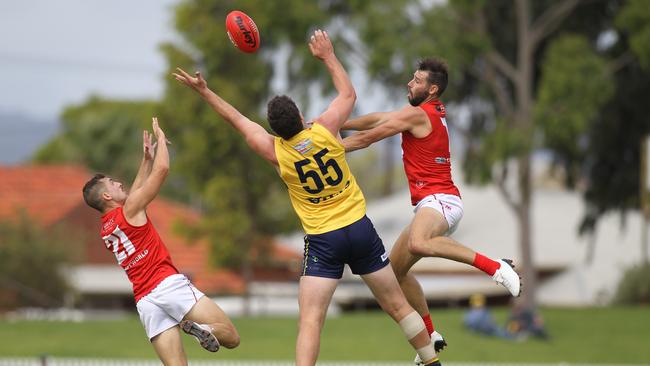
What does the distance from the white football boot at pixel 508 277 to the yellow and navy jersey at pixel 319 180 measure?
56.5 inches

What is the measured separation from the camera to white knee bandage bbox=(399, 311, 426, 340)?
11453 millimetres

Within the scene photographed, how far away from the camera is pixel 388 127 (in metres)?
11.4

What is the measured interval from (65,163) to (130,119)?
5.95m

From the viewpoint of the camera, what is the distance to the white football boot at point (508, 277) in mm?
11195

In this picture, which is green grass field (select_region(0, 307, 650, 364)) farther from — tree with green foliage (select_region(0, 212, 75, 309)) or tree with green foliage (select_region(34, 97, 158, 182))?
tree with green foliage (select_region(34, 97, 158, 182))

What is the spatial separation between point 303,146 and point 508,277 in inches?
92.3

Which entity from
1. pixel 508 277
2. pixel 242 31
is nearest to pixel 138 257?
pixel 242 31

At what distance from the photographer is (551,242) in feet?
161

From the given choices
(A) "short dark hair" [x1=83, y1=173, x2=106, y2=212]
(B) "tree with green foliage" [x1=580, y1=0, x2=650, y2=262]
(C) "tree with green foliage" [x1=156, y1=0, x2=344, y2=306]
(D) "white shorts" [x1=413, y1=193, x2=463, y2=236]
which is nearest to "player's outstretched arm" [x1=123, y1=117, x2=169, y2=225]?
(A) "short dark hair" [x1=83, y1=173, x2=106, y2=212]

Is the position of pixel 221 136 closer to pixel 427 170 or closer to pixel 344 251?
pixel 427 170

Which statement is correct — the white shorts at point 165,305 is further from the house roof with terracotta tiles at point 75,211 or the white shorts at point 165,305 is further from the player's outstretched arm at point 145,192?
the house roof with terracotta tiles at point 75,211

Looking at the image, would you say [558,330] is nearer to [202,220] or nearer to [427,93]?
[202,220]

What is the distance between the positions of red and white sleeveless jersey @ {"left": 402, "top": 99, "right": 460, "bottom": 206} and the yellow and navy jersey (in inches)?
32.7

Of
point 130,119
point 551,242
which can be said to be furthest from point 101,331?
point 130,119
